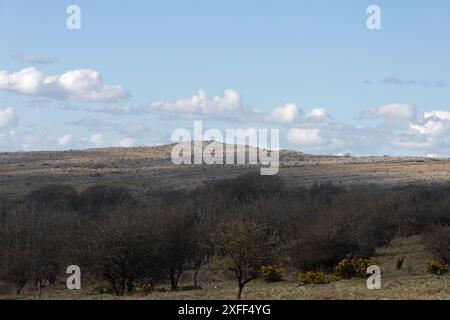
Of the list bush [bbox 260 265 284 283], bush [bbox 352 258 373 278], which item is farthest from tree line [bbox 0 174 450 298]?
bush [bbox 352 258 373 278]

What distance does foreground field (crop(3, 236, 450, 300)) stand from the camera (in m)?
28.6

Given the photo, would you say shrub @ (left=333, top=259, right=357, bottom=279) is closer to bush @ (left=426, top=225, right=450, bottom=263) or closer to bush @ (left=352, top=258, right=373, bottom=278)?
bush @ (left=352, top=258, right=373, bottom=278)

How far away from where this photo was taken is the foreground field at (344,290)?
93.9 ft

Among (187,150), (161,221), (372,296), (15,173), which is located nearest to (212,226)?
(161,221)

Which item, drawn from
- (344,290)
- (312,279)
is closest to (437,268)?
(312,279)

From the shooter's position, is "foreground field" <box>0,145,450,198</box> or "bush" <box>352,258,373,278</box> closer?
"bush" <box>352,258,373,278</box>

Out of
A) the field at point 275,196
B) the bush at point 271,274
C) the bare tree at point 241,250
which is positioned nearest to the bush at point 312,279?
the field at point 275,196

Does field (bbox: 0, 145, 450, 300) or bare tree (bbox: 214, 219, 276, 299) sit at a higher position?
bare tree (bbox: 214, 219, 276, 299)

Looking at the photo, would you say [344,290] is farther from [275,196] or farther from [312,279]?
[275,196]

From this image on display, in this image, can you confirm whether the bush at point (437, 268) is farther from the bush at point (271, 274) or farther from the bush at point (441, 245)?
the bush at point (271, 274)
